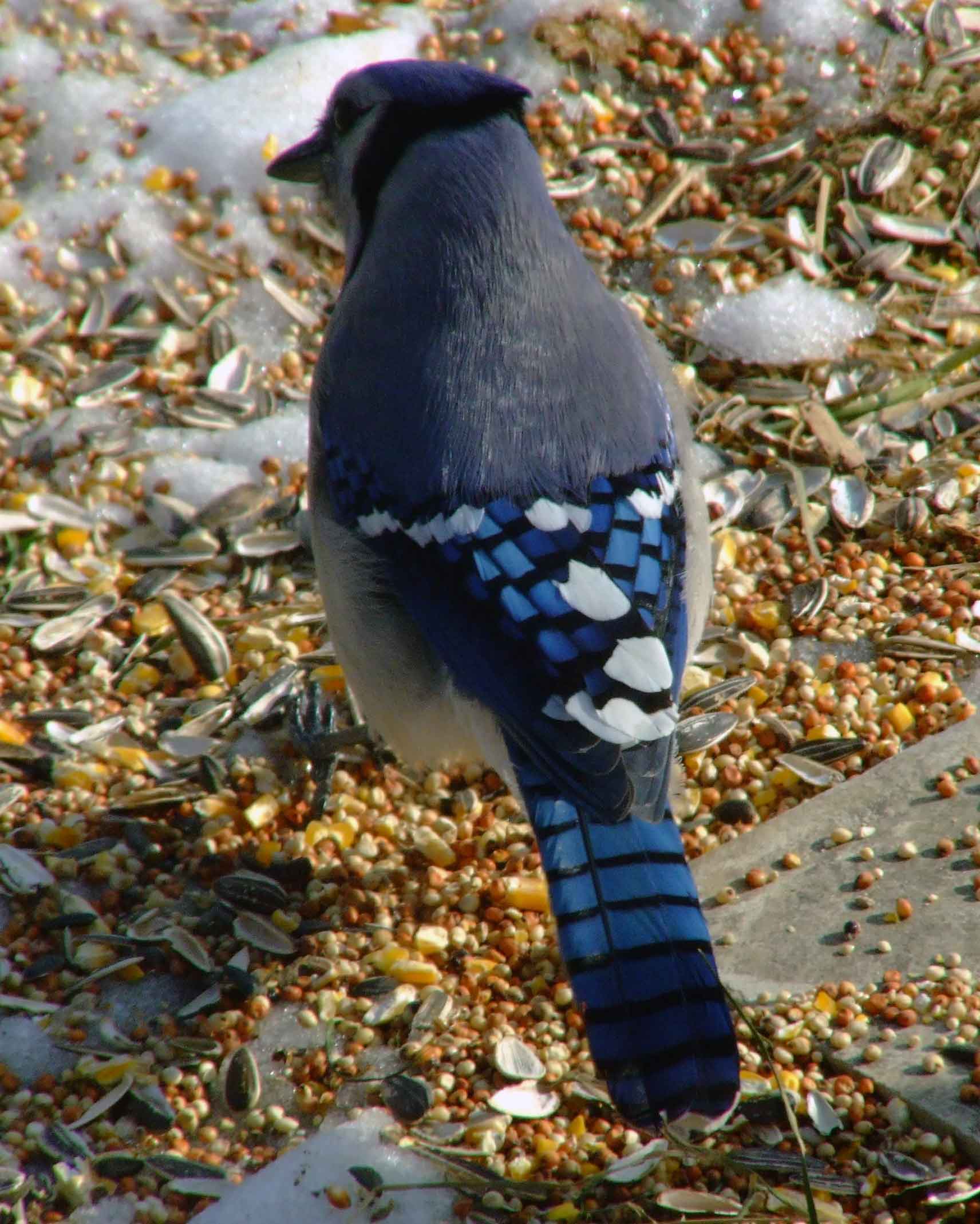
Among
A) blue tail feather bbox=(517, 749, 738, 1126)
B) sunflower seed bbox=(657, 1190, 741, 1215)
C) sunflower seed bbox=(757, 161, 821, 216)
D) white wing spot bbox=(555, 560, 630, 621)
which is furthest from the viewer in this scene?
sunflower seed bbox=(757, 161, 821, 216)

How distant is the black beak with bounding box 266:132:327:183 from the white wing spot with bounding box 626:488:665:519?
1166mm

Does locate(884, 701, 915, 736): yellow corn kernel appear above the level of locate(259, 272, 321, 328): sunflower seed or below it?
below

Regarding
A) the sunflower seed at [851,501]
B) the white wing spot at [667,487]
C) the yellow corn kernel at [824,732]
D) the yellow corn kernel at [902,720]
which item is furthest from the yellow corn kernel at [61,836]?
the sunflower seed at [851,501]

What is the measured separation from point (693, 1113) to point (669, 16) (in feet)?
9.43

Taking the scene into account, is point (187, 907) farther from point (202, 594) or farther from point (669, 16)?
point (669, 16)

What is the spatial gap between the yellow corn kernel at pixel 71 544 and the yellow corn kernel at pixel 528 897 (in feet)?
4.03

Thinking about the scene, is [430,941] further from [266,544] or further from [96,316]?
[96,316]

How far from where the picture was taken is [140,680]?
2.76 meters

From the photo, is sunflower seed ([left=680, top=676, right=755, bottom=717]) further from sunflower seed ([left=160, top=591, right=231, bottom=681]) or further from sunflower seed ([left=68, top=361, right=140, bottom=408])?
sunflower seed ([left=68, top=361, right=140, bottom=408])

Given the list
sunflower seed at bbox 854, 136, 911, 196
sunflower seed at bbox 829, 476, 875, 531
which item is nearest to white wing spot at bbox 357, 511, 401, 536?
sunflower seed at bbox 829, 476, 875, 531

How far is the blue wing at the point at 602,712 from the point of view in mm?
1687

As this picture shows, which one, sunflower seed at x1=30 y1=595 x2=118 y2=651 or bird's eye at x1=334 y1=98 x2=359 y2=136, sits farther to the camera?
sunflower seed at x1=30 y1=595 x2=118 y2=651

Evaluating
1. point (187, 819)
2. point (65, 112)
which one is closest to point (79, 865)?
point (187, 819)

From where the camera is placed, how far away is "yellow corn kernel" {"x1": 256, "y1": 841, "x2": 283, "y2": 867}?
2416 mm
